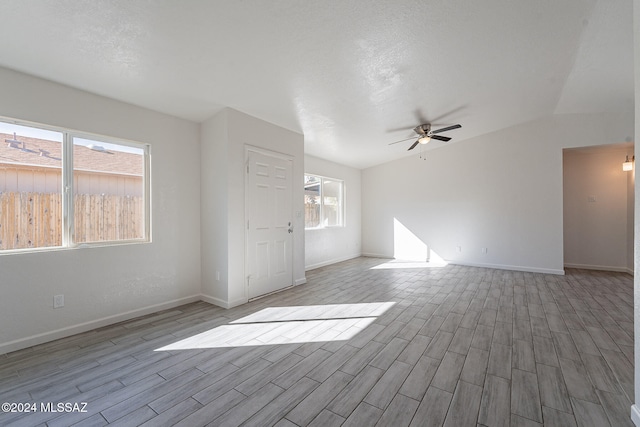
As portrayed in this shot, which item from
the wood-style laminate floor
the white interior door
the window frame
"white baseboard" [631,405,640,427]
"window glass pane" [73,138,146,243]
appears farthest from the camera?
the window frame

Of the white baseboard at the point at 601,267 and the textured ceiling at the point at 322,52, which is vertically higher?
the textured ceiling at the point at 322,52

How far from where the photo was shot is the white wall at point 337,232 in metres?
6.20

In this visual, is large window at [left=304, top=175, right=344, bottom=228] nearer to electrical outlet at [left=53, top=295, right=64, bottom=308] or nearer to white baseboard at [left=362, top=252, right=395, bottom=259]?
white baseboard at [left=362, top=252, right=395, bottom=259]

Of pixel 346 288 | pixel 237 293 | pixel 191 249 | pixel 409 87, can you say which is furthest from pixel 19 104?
pixel 346 288

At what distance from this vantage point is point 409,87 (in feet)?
11.7

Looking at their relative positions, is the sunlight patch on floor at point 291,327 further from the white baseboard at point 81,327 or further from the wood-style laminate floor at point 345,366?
the white baseboard at point 81,327

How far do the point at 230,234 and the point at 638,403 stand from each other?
12.6ft

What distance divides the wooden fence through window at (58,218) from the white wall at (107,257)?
→ 16cm

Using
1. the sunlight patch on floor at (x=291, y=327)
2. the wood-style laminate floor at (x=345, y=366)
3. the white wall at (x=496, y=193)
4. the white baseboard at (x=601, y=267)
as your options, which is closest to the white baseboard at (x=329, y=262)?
the white wall at (x=496, y=193)

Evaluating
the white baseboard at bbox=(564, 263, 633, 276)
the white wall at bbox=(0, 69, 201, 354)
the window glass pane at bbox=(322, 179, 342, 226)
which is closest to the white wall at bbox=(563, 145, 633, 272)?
the white baseboard at bbox=(564, 263, 633, 276)

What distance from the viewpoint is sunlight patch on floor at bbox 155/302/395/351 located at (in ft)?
8.72

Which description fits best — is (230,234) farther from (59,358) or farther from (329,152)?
(329,152)

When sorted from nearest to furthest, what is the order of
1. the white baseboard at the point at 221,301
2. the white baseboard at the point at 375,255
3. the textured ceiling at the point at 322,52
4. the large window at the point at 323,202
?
the textured ceiling at the point at 322,52 → the white baseboard at the point at 221,301 → the large window at the point at 323,202 → the white baseboard at the point at 375,255

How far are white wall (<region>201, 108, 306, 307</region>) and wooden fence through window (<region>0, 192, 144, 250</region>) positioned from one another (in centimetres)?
89
